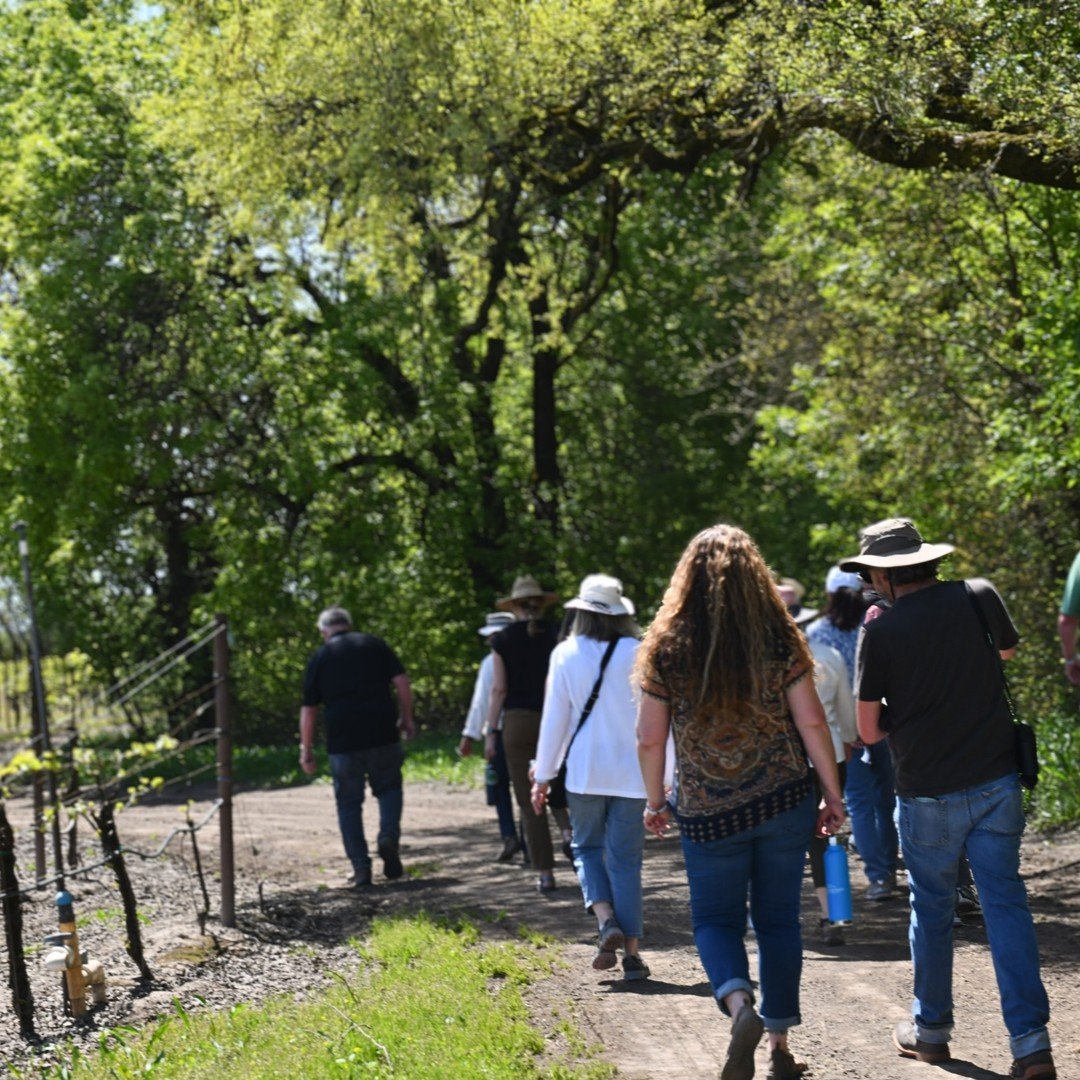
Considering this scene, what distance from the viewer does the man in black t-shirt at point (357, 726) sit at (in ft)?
41.6

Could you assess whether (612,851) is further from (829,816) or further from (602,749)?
(829,816)

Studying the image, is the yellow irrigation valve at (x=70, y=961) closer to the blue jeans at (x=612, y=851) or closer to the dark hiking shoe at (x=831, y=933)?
the blue jeans at (x=612, y=851)

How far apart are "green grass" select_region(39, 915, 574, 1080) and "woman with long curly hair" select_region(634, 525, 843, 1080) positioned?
2.28ft

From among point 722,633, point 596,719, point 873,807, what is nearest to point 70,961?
point 596,719

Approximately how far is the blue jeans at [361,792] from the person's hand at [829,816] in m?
6.76

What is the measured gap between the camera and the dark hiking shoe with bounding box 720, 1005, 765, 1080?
227 inches

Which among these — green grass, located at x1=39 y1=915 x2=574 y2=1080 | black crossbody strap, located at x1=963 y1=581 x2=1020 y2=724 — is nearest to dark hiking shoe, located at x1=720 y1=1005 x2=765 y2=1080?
green grass, located at x1=39 y1=915 x2=574 y2=1080

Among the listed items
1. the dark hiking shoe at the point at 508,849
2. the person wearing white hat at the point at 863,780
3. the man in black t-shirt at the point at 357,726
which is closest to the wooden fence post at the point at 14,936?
the man in black t-shirt at the point at 357,726

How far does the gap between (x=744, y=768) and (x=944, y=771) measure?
2.42 feet

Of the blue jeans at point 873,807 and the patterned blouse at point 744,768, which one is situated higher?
the patterned blouse at point 744,768

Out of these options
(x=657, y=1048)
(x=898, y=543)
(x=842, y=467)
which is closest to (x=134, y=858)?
(x=657, y=1048)

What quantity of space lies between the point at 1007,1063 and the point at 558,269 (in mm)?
19640

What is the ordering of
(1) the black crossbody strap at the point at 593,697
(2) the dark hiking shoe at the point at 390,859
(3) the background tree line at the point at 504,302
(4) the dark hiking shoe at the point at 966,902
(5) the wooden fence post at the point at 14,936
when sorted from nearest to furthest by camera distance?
(5) the wooden fence post at the point at 14,936 < (1) the black crossbody strap at the point at 593,697 < (4) the dark hiking shoe at the point at 966,902 < (2) the dark hiking shoe at the point at 390,859 < (3) the background tree line at the point at 504,302

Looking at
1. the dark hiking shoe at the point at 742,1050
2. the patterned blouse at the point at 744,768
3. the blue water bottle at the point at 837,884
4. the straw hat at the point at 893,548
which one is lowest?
the dark hiking shoe at the point at 742,1050
